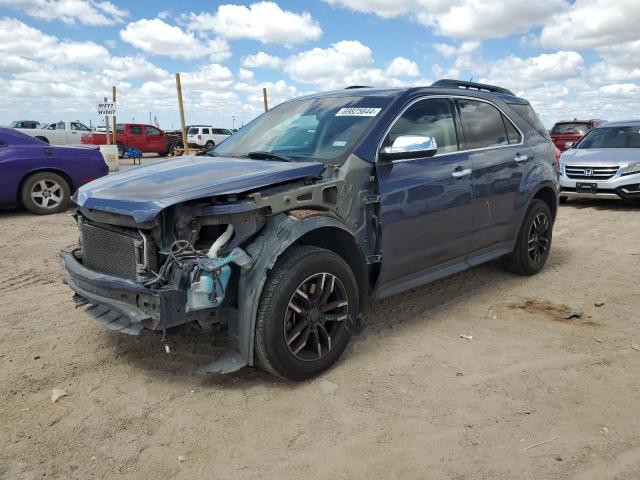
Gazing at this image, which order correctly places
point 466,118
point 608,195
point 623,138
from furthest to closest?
point 623,138 → point 608,195 → point 466,118

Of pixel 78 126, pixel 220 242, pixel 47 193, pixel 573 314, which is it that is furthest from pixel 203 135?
pixel 220 242

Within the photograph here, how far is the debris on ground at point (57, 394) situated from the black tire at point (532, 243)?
414 cm

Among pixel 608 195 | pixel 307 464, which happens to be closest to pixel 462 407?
pixel 307 464

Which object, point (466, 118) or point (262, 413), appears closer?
point (262, 413)

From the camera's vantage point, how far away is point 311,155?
369 centimetres

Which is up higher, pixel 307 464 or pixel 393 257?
pixel 393 257

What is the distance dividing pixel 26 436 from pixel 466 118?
152 inches

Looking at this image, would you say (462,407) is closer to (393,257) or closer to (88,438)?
(393,257)

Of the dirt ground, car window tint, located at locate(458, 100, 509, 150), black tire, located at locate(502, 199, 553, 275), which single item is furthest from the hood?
car window tint, located at locate(458, 100, 509, 150)

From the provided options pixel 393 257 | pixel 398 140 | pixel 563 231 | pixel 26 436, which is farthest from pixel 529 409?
pixel 563 231

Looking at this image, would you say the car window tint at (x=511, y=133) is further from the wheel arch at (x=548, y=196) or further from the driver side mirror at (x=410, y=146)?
the driver side mirror at (x=410, y=146)

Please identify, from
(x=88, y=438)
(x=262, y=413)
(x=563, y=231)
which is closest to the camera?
(x=88, y=438)

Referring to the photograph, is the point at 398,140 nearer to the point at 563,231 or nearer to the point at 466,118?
the point at 466,118

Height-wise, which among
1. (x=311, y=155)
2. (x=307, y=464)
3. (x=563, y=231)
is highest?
(x=311, y=155)
